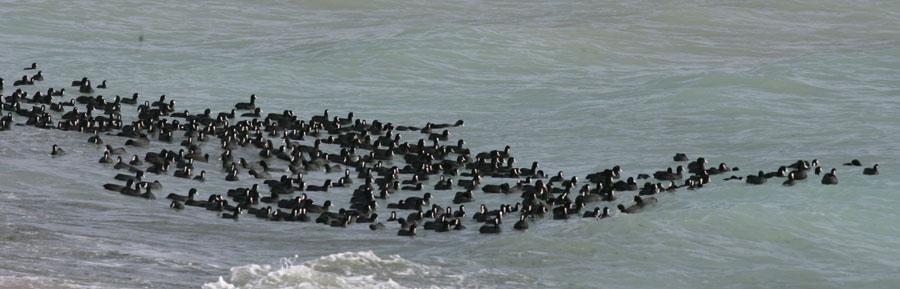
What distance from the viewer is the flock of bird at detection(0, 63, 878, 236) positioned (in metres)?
35.1

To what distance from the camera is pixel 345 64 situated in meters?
59.8

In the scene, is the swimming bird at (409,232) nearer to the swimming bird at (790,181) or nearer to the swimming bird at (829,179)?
the swimming bird at (790,181)

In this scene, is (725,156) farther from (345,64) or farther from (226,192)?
(345,64)

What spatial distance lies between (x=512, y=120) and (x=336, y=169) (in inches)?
381

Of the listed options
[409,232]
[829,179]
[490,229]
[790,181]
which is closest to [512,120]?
[790,181]

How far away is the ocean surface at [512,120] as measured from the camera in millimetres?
29297

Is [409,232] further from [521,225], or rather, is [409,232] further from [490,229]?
[521,225]

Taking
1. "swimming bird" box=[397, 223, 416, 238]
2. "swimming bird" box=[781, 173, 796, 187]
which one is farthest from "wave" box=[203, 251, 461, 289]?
"swimming bird" box=[781, 173, 796, 187]

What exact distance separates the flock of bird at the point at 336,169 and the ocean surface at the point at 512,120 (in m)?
0.53

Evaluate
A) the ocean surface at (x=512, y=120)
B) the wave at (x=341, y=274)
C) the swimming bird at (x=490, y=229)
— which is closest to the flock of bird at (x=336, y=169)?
the swimming bird at (x=490, y=229)

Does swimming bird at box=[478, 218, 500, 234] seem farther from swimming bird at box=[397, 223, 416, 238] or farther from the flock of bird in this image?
swimming bird at box=[397, 223, 416, 238]

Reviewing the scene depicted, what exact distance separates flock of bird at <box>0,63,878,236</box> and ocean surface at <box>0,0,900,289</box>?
0.53m

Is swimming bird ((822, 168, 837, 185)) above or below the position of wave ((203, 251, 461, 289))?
above

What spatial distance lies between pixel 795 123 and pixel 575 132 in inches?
239
